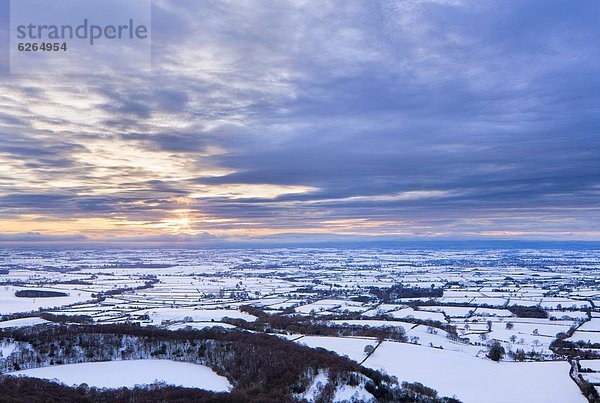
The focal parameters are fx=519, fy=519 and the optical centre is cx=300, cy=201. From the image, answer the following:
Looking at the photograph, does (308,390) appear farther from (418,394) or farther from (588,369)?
(588,369)

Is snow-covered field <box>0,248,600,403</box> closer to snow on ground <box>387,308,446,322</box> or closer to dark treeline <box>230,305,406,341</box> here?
snow on ground <box>387,308,446,322</box>

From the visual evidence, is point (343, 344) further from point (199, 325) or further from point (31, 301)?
point (31, 301)

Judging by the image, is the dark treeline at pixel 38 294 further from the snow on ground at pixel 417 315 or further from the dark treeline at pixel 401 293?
the snow on ground at pixel 417 315

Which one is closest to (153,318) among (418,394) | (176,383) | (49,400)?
(176,383)

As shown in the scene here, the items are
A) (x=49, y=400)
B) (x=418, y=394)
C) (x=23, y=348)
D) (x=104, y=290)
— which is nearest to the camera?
(x=49, y=400)

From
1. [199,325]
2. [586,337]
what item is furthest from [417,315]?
[199,325]

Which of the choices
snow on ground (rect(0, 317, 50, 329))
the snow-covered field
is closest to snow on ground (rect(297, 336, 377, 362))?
the snow-covered field
